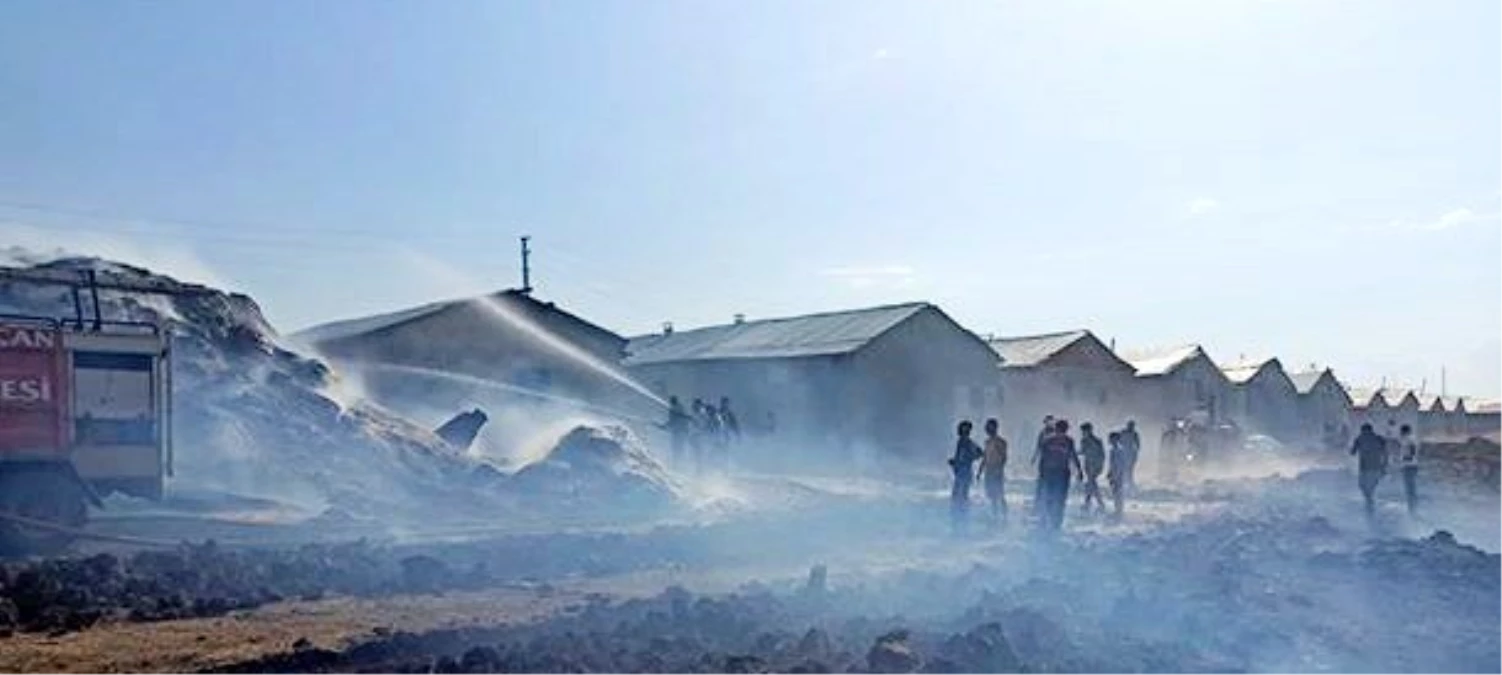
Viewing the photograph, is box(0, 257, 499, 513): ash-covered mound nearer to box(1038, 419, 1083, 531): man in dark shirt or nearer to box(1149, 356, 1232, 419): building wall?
box(1038, 419, 1083, 531): man in dark shirt

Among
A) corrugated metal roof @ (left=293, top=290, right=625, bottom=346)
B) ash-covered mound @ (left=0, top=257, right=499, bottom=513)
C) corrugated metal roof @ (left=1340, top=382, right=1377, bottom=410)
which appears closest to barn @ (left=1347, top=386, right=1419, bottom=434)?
corrugated metal roof @ (left=1340, top=382, right=1377, bottom=410)

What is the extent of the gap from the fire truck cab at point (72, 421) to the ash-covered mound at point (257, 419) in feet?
16.3

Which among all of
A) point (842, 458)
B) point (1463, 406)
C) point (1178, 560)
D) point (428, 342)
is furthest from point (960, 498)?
point (1463, 406)

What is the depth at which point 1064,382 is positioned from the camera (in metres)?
56.2

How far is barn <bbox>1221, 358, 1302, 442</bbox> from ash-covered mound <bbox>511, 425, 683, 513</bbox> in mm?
51595

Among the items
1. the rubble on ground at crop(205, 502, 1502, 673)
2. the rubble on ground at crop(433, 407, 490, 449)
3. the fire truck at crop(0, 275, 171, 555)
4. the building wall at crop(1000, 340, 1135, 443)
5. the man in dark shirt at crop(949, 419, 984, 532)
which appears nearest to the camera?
the rubble on ground at crop(205, 502, 1502, 673)

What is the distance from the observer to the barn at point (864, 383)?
144 ft

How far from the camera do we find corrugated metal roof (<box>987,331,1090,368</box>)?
55.8 meters

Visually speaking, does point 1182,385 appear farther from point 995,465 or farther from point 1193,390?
point 995,465

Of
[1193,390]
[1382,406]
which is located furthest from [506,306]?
[1382,406]

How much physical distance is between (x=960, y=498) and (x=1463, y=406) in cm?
9566

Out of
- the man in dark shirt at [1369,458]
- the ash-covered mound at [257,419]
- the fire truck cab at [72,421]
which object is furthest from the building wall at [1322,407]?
the fire truck cab at [72,421]

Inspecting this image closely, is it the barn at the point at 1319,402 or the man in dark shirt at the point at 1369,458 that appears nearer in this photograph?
the man in dark shirt at the point at 1369,458

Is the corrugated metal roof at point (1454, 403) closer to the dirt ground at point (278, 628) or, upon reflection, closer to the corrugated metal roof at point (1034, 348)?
the corrugated metal roof at point (1034, 348)
